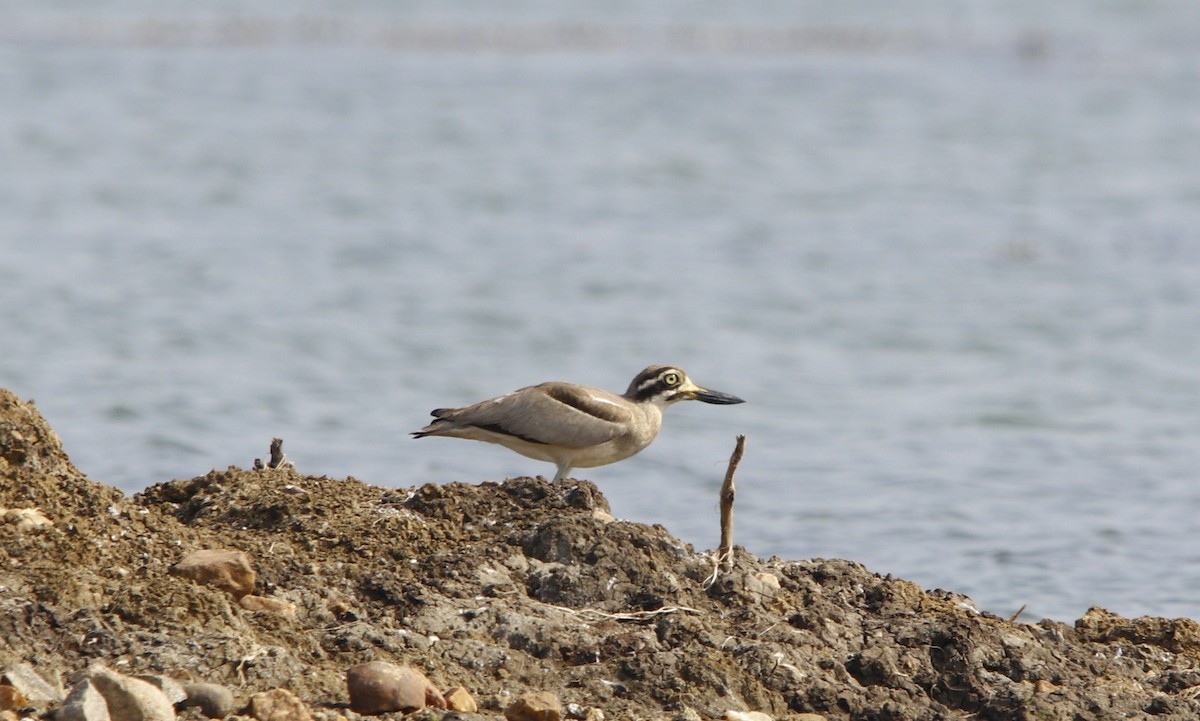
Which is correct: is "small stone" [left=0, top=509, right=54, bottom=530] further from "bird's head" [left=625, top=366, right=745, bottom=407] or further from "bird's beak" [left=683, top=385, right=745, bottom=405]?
"bird's beak" [left=683, top=385, right=745, bottom=405]

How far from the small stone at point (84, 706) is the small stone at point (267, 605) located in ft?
3.22

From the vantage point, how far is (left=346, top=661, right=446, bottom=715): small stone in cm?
602

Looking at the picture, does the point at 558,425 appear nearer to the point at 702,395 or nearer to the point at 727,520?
the point at 702,395

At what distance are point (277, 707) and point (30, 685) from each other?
819 mm

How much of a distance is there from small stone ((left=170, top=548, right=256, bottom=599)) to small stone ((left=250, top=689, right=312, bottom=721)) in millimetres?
804

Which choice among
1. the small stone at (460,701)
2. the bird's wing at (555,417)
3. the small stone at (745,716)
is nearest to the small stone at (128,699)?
the small stone at (460,701)

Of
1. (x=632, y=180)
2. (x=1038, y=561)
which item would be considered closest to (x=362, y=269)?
(x=632, y=180)

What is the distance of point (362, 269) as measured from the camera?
70.4 feet

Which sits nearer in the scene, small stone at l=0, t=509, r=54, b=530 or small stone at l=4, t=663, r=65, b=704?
small stone at l=4, t=663, r=65, b=704

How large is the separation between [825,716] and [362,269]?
1555 centimetres

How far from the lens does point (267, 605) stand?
6.55 m

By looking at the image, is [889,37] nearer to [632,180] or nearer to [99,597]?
[632,180]

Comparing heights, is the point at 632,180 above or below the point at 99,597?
above

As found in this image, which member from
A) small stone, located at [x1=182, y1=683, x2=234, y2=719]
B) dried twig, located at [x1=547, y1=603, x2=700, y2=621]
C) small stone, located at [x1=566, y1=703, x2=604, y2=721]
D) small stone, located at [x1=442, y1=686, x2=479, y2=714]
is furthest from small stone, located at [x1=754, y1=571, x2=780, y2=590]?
small stone, located at [x1=182, y1=683, x2=234, y2=719]
